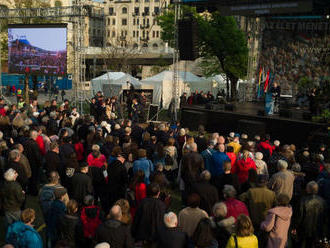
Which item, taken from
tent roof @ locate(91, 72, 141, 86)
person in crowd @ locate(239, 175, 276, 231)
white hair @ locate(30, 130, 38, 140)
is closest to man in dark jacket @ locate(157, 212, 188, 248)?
person in crowd @ locate(239, 175, 276, 231)

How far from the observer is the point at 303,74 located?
23.4 meters

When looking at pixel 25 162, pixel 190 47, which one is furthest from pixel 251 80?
pixel 25 162

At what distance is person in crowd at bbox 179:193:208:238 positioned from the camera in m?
5.38

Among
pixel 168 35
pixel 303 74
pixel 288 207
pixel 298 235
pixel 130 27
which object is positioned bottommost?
pixel 298 235

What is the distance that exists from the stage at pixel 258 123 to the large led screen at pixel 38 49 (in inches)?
325

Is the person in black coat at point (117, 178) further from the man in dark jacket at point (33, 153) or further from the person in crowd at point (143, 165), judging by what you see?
the man in dark jacket at point (33, 153)

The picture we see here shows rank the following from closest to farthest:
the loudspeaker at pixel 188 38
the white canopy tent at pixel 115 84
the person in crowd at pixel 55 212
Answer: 1. the person in crowd at pixel 55 212
2. the loudspeaker at pixel 188 38
3. the white canopy tent at pixel 115 84

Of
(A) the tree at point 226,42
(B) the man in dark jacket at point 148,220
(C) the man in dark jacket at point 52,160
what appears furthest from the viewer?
(A) the tree at point 226,42

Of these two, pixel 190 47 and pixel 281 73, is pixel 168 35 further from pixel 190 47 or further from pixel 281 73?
pixel 190 47

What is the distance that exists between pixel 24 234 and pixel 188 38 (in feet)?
46.2

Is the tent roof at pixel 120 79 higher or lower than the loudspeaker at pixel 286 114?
higher

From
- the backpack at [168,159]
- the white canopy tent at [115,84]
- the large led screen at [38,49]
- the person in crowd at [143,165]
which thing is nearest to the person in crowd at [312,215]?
the person in crowd at [143,165]

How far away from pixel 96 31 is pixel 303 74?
8247 cm

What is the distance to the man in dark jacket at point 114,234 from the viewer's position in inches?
191
